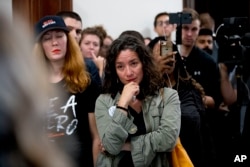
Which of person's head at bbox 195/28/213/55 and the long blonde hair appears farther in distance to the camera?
person's head at bbox 195/28/213/55

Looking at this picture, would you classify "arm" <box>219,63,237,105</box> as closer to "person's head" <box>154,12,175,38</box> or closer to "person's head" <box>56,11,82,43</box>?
"person's head" <box>56,11,82,43</box>

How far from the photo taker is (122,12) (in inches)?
174

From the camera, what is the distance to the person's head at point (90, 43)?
3322 mm

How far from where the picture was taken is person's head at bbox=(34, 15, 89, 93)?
8.17 feet

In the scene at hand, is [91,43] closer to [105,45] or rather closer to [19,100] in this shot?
[105,45]

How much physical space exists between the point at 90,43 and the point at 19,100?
241 centimetres

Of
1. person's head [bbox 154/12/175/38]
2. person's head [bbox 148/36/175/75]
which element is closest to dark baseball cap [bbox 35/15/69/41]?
person's head [bbox 148/36/175/75]

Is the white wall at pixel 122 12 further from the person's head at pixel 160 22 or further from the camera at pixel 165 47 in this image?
the camera at pixel 165 47

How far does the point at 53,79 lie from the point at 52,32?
22 centimetres

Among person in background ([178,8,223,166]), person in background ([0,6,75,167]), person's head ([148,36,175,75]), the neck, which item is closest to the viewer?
person in background ([0,6,75,167])

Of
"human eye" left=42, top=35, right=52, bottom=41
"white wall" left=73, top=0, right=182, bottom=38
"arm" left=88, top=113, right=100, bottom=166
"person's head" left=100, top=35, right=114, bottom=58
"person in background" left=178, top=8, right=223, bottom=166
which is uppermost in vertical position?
"white wall" left=73, top=0, right=182, bottom=38

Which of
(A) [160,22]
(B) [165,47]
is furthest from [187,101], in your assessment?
(A) [160,22]

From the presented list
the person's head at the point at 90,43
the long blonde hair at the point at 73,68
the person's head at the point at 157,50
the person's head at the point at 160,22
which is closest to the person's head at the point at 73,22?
the person's head at the point at 90,43

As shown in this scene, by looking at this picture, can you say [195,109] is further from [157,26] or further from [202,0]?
[202,0]
